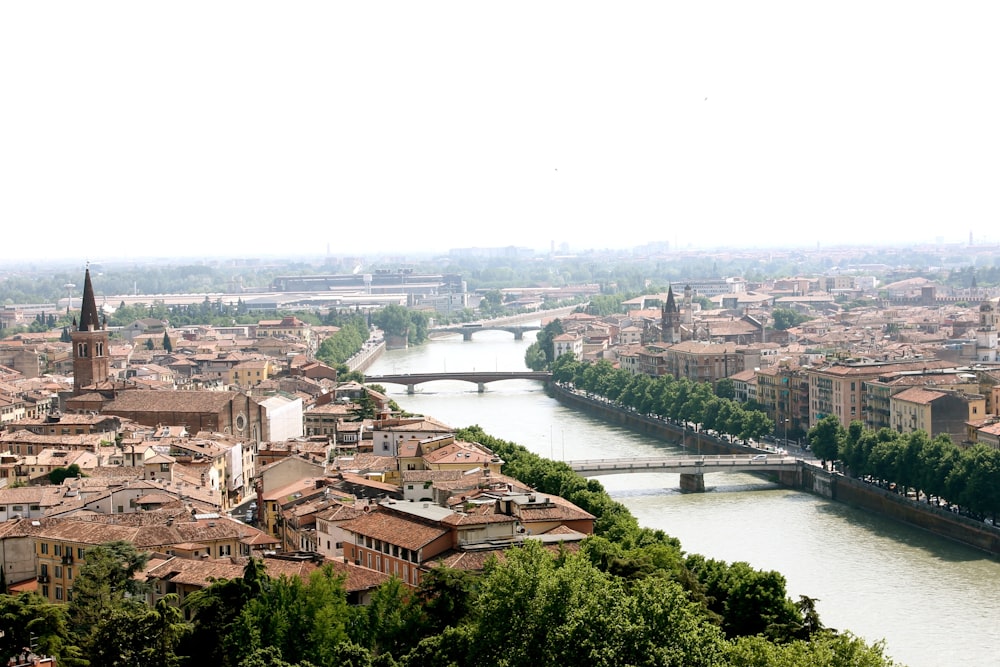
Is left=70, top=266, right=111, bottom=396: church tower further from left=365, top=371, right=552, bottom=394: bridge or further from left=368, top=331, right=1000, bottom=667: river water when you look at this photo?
left=365, top=371, right=552, bottom=394: bridge

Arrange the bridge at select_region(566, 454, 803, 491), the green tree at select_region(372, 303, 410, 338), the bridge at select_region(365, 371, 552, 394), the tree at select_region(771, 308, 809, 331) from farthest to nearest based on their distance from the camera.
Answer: the green tree at select_region(372, 303, 410, 338), the tree at select_region(771, 308, 809, 331), the bridge at select_region(365, 371, 552, 394), the bridge at select_region(566, 454, 803, 491)

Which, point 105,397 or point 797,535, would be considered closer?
point 797,535

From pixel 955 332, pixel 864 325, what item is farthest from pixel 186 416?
pixel 864 325

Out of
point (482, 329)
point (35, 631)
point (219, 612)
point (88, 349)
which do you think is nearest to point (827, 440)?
point (88, 349)

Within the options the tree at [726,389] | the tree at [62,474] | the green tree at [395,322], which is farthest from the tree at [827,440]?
the green tree at [395,322]

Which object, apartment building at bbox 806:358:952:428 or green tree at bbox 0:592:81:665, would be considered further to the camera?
apartment building at bbox 806:358:952:428

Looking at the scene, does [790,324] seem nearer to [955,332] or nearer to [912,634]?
[955,332]

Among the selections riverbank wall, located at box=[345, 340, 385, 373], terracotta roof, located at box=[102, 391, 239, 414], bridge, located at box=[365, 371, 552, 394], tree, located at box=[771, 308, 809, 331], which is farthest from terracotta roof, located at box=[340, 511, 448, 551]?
tree, located at box=[771, 308, 809, 331]
